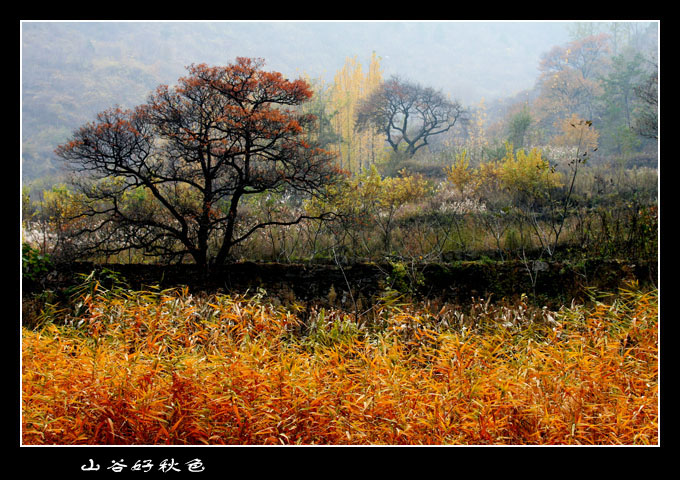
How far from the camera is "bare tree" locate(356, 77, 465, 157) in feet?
36.9

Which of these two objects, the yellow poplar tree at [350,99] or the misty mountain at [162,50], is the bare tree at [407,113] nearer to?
the yellow poplar tree at [350,99]

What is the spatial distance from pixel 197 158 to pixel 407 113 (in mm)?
9714

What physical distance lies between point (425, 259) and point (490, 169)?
194 inches

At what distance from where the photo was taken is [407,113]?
42.5ft

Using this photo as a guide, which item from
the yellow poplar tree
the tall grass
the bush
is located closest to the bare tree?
the yellow poplar tree

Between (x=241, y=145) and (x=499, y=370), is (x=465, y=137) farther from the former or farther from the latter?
(x=499, y=370)

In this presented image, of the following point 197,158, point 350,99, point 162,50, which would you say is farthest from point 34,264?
point 350,99

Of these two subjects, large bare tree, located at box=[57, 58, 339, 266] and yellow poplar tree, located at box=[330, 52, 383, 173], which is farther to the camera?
yellow poplar tree, located at box=[330, 52, 383, 173]

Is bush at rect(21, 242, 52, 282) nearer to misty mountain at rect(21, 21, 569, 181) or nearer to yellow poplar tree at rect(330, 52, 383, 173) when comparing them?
misty mountain at rect(21, 21, 569, 181)

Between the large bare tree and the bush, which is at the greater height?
the large bare tree

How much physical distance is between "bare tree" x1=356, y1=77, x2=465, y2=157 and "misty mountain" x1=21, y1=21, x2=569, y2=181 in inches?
153

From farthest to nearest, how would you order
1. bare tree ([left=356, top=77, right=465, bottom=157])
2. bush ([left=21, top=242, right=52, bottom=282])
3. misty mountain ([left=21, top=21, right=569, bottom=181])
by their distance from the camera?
bare tree ([left=356, top=77, right=465, bottom=157]) < misty mountain ([left=21, top=21, right=569, bottom=181]) < bush ([left=21, top=242, right=52, bottom=282])

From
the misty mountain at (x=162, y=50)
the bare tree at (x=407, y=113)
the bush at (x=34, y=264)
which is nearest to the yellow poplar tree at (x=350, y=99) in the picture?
the bare tree at (x=407, y=113)

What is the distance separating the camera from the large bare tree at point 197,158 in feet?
14.1
